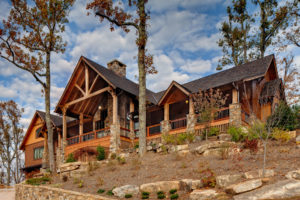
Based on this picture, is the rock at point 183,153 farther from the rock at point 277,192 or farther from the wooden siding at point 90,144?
the wooden siding at point 90,144

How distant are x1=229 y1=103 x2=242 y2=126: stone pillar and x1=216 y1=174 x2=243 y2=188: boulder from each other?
8251 mm

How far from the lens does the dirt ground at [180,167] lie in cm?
866

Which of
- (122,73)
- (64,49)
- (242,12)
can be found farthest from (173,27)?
(242,12)

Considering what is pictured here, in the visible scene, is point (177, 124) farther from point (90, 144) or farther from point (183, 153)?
point (183, 153)

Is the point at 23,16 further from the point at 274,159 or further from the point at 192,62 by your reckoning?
the point at 274,159

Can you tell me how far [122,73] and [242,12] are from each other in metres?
13.3

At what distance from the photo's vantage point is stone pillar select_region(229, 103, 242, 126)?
1556cm

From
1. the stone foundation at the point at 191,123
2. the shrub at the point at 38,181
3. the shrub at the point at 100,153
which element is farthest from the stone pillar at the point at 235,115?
the shrub at the point at 38,181

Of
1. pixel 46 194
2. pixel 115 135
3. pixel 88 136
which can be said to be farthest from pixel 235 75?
pixel 46 194

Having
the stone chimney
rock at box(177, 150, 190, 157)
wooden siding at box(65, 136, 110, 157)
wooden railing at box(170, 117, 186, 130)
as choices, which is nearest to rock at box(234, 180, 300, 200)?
rock at box(177, 150, 190, 157)

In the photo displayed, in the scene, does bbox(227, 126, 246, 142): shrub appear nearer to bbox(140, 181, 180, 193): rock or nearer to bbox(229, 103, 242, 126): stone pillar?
bbox(229, 103, 242, 126): stone pillar

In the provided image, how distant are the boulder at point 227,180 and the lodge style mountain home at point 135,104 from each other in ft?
27.7

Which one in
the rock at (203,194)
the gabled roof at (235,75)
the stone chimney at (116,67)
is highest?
the stone chimney at (116,67)

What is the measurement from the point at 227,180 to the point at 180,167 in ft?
10.3
